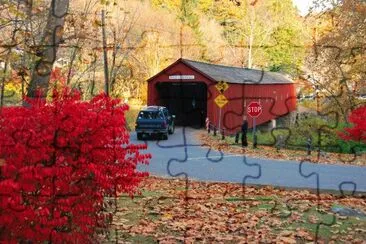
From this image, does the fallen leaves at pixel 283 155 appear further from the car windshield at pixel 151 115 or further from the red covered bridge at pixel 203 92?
the red covered bridge at pixel 203 92

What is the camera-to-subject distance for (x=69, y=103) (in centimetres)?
559

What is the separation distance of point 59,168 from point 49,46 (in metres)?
4.43

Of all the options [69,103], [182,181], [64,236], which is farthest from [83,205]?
[182,181]

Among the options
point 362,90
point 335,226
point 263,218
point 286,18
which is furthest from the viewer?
point 286,18

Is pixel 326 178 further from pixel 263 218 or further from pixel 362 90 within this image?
pixel 362 90

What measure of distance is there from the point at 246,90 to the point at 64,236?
2917 cm

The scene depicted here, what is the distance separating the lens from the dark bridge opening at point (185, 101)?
3388cm

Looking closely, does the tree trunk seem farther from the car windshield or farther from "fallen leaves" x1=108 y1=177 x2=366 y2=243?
the car windshield

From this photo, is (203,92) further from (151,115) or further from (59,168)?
(59,168)

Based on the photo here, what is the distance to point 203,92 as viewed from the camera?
33844 millimetres

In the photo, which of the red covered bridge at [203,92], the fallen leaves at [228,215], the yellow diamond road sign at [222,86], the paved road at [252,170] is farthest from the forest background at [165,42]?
the yellow diamond road sign at [222,86]

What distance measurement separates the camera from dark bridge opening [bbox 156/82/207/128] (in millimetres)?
33875

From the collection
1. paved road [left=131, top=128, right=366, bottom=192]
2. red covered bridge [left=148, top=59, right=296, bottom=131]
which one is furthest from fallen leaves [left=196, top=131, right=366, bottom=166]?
red covered bridge [left=148, top=59, right=296, bottom=131]

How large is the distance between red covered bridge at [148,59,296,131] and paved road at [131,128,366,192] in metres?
10.3
